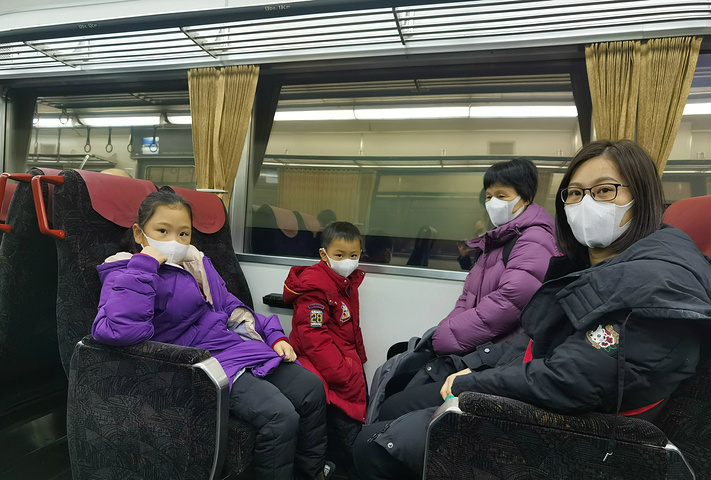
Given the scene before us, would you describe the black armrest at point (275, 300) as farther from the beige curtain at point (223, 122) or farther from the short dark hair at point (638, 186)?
the short dark hair at point (638, 186)

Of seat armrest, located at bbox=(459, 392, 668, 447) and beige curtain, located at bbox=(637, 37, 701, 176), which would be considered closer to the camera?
seat armrest, located at bbox=(459, 392, 668, 447)

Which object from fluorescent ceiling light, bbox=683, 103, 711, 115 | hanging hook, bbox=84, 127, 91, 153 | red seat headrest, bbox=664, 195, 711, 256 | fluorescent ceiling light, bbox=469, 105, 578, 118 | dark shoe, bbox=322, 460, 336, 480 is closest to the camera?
red seat headrest, bbox=664, 195, 711, 256

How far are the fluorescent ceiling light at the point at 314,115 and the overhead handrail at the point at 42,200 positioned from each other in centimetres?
181

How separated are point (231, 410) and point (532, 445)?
106cm

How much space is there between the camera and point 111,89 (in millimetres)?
3574

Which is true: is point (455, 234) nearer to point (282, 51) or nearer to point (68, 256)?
point (282, 51)

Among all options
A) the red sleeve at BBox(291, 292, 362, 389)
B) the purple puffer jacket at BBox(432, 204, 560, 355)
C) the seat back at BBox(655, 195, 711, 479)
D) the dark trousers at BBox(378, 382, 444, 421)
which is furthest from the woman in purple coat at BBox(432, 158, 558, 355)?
the seat back at BBox(655, 195, 711, 479)

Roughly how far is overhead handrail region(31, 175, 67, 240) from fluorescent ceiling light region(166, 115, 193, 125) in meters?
2.01

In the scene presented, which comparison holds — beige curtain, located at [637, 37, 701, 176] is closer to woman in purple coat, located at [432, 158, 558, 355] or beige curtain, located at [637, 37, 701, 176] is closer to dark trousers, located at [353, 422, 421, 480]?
woman in purple coat, located at [432, 158, 558, 355]

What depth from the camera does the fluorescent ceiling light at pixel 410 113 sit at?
2.83m

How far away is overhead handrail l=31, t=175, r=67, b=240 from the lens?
1601 millimetres


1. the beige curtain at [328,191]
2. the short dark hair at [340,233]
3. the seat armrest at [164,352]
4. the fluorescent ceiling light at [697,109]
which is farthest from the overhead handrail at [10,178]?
the fluorescent ceiling light at [697,109]

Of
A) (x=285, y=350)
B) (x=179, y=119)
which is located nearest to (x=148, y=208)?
(x=285, y=350)

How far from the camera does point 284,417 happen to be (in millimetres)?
1525
